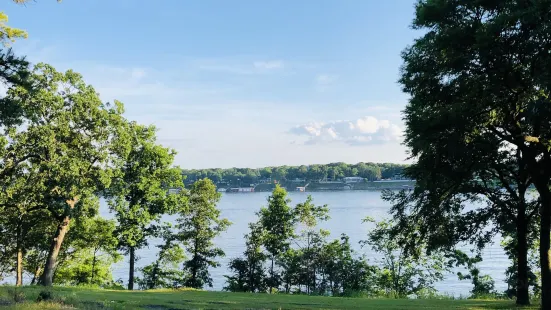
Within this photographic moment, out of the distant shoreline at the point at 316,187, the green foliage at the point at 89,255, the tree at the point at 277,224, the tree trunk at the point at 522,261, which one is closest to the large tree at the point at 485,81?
the tree trunk at the point at 522,261

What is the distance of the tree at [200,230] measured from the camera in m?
34.8

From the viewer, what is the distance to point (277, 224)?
36.3 metres

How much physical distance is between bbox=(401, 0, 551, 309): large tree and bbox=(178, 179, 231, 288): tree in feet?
77.0

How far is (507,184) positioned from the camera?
16.7 m

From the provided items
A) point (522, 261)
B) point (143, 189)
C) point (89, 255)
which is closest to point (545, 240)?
point (522, 261)

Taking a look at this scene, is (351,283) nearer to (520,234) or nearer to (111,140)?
(520,234)

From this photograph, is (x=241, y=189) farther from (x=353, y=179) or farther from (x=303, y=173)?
(x=353, y=179)

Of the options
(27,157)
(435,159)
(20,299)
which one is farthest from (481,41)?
(27,157)

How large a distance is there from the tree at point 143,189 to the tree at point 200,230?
13.9 feet

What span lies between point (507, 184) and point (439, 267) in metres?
16.4

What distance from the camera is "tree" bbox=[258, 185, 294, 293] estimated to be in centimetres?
3572

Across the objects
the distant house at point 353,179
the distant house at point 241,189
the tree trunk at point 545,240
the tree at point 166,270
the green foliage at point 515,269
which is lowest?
the tree at point 166,270

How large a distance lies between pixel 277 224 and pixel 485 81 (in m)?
25.9

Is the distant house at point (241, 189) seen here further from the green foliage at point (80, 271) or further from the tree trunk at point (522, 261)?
the tree trunk at point (522, 261)
